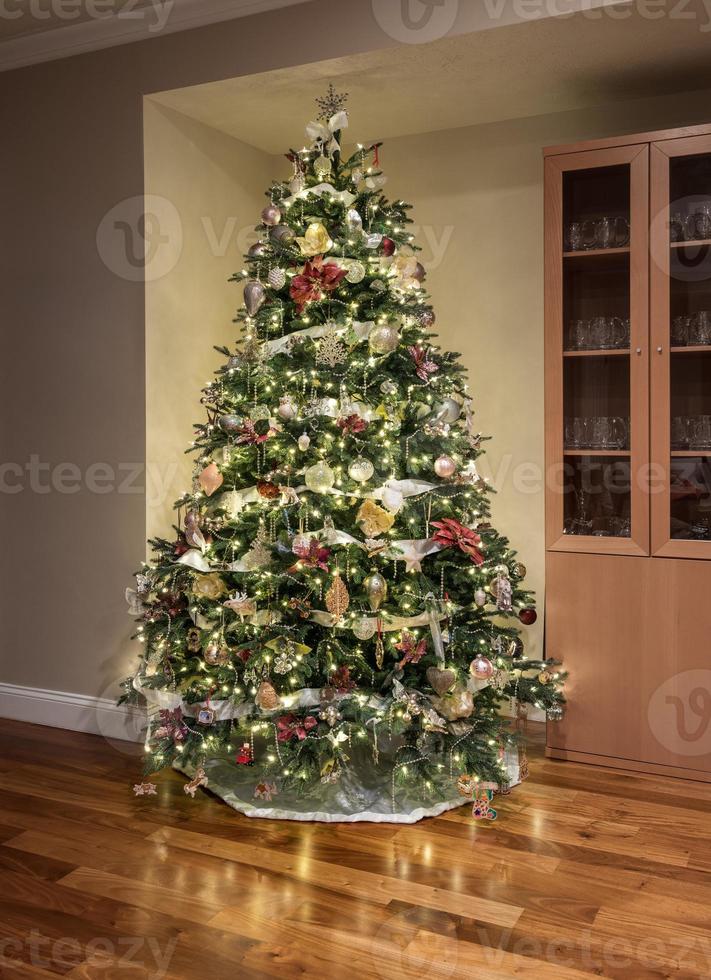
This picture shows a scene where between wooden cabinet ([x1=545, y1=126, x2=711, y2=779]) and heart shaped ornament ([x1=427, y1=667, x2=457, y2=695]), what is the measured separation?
0.66 metres

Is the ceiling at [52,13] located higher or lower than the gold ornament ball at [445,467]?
higher

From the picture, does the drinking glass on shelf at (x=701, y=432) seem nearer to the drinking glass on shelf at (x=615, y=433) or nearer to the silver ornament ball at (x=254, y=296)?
the drinking glass on shelf at (x=615, y=433)

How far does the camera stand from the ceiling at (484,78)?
2.77 meters

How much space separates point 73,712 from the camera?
3486 mm

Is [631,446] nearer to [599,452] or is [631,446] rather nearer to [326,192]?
[599,452]

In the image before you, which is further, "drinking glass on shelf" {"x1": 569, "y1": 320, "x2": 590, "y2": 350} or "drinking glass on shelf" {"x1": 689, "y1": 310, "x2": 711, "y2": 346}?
"drinking glass on shelf" {"x1": 569, "y1": 320, "x2": 590, "y2": 350}

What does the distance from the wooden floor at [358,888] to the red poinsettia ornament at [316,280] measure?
5.22ft

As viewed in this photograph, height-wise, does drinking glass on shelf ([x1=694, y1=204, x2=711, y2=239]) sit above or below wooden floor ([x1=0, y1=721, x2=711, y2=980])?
above

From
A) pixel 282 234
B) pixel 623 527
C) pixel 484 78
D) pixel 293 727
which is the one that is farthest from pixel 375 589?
pixel 484 78

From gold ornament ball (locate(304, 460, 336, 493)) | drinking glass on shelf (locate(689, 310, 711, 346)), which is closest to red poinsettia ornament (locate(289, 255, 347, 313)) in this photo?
gold ornament ball (locate(304, 460, 336, 493))

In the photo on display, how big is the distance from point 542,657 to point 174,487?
1643 mm

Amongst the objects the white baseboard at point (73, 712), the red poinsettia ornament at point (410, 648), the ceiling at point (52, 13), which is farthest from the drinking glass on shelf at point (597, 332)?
the white baseboard at point (73, 712)

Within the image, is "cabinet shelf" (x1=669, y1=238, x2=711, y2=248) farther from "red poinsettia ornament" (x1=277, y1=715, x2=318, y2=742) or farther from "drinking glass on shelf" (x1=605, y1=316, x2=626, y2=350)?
"red poinsettia ornament" (x1=277, y1=715, x2=318, y2=742)

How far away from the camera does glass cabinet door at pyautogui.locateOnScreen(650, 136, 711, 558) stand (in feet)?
9.36
